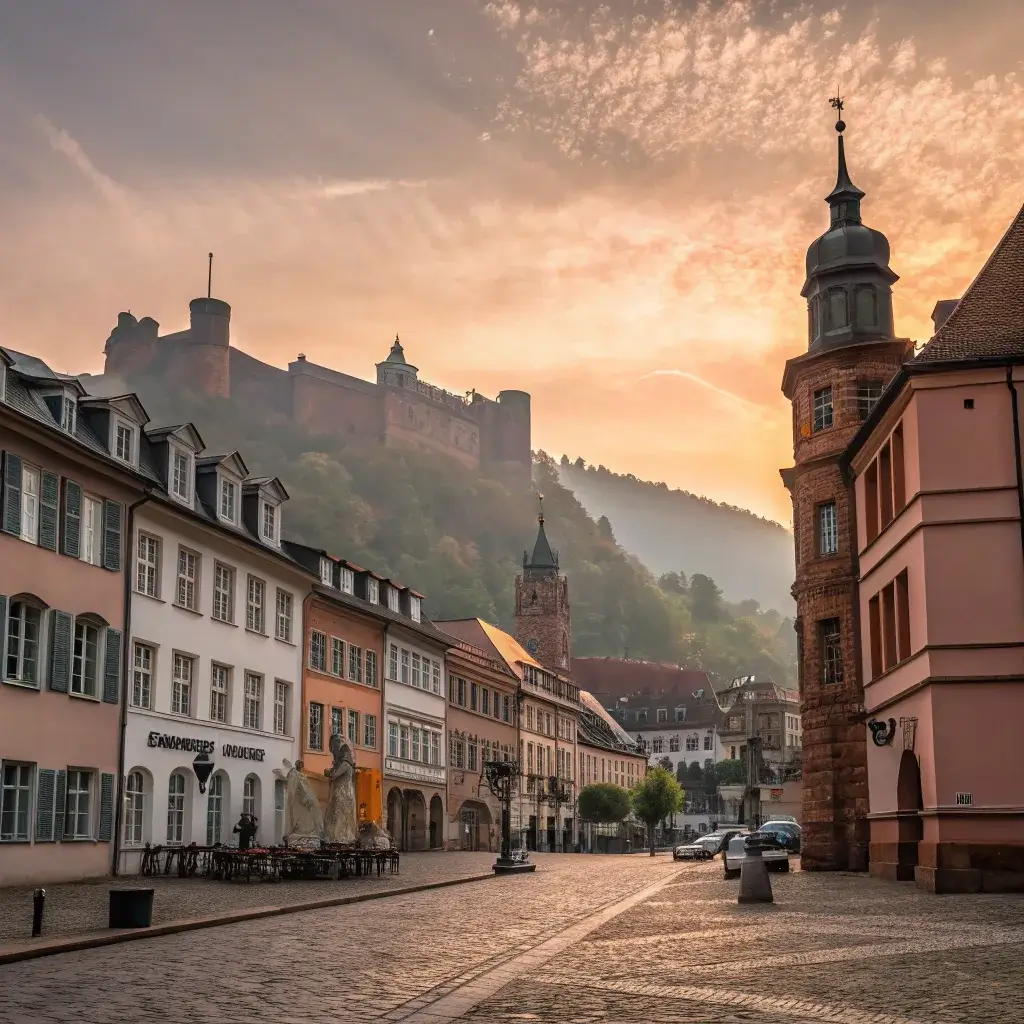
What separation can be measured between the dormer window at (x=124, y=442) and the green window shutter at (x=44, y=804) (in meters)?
7.44

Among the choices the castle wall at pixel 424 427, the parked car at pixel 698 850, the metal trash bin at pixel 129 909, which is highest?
the castle wall at pixel 424 427

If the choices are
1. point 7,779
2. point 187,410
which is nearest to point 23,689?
point 7,779

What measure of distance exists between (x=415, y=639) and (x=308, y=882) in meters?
27.3

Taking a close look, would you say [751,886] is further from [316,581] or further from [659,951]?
[316,581]

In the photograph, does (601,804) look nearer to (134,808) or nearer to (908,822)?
(134,808)

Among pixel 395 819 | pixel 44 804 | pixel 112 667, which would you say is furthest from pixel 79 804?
pixel 395 819

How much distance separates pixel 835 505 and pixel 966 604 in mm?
11750

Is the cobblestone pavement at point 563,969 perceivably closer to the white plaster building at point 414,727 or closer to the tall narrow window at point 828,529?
the tall narrow window at point 828,529

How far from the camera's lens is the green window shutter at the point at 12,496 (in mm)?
27109

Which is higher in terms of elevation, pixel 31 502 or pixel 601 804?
pixel 31 502

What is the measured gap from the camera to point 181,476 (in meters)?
36.4

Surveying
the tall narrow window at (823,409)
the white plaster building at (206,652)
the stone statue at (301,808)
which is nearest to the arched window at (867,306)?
the tall narrow window at (823,409)

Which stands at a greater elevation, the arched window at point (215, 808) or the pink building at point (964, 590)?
the pink building at point (964, 590)

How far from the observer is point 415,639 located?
56.6m
